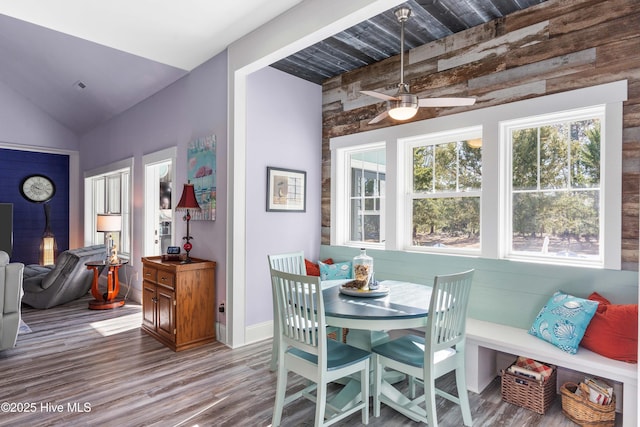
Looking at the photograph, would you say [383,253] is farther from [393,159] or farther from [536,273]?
[536,273]

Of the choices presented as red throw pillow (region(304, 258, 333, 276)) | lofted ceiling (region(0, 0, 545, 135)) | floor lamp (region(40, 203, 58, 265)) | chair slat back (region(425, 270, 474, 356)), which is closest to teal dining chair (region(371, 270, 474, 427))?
chair slat back (region(425, 270, 474, 356))

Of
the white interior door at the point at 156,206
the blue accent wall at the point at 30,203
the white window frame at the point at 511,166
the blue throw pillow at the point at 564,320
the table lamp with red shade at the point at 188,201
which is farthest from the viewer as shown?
the blue accent wall at the point at 30,203

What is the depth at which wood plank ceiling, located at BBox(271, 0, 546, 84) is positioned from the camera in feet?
9.55

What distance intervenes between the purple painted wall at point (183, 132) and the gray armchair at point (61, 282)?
2.15ft

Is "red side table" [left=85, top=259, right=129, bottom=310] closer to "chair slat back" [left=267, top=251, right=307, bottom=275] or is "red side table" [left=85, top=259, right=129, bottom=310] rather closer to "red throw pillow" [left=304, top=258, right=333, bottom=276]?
"red throw pillow" [left=304, top=258, right=333, bottom=276]

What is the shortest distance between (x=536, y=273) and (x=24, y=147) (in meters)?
7.94

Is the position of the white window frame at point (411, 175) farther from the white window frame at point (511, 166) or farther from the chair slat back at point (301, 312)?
the chair slat back at point (301, 312)

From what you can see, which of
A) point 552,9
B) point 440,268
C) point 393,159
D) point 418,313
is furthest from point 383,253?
point 552,9

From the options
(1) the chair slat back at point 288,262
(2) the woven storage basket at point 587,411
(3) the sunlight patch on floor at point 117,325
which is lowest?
(3) the sunlight patch on floor at point 117,325

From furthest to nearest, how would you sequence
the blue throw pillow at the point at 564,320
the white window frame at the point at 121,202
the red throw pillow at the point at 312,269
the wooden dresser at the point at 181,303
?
the white window frame at the point at 121,202
the red throw pillow at the point at 312,269
the wooden dresser at the point at 181,303
the blue throw pillow at the point at 564,320

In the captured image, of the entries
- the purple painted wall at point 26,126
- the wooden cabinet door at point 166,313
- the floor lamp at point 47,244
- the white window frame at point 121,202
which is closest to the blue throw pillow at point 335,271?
the wooden cabinet door at point 166,313

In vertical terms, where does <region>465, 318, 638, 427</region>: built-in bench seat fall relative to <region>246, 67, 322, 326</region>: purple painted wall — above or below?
below

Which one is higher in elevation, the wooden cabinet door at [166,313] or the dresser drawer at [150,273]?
the dresser drawer at [150,273]

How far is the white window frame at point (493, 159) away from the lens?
2525 mm
